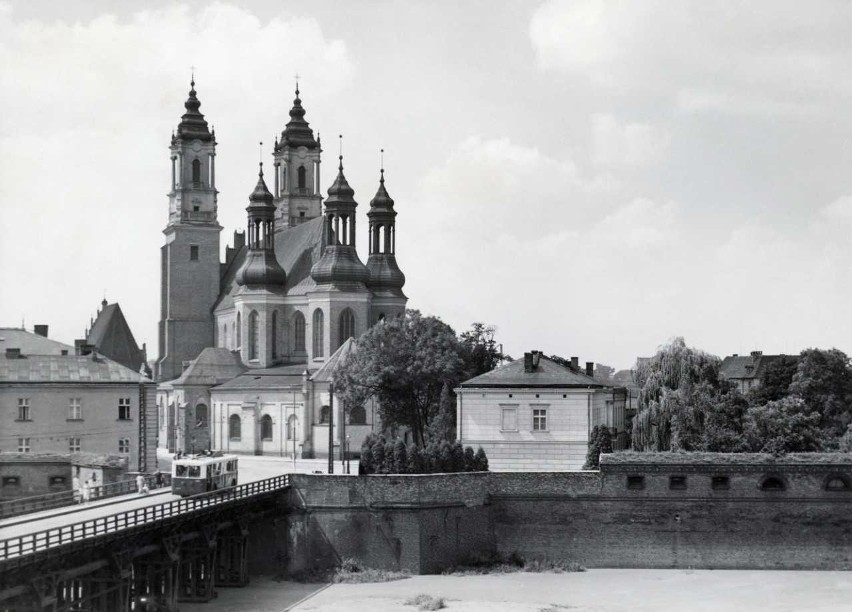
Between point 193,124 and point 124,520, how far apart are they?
233 ft

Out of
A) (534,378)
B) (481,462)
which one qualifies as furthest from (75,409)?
(534,378)

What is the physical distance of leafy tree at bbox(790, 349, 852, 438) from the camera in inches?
3580

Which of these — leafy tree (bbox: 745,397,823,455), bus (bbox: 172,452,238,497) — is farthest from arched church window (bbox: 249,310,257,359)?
bus (bbox: 172,452,238,497)

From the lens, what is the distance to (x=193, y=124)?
367 feet

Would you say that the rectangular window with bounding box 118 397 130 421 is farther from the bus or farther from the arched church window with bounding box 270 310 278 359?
the arched church window with bounding box 270 310 278 359

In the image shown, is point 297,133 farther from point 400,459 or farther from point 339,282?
point 400,459

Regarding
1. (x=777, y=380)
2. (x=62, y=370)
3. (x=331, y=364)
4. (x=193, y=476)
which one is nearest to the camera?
(x=193, y=476)

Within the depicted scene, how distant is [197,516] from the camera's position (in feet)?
162

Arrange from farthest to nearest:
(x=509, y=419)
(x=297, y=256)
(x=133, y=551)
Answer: (x=297, y=256), (x=509, y=419), (x=133, y=551)

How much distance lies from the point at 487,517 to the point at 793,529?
1244 centimetres

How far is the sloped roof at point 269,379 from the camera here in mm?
94562

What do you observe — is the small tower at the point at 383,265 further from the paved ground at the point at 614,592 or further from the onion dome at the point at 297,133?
the paved ground at the point at 614,592

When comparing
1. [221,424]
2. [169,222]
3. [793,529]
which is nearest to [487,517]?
[793,529]

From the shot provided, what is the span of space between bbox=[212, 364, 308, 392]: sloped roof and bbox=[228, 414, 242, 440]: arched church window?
1.90m
